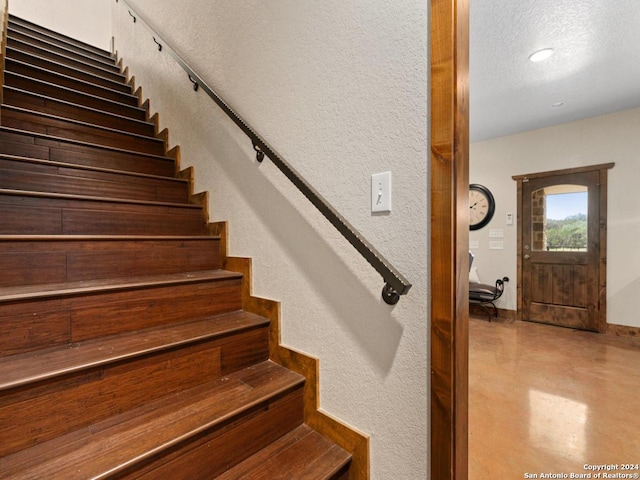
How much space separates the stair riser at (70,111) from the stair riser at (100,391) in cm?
212

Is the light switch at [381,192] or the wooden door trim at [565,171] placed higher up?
the wooden door trim at [565,171]

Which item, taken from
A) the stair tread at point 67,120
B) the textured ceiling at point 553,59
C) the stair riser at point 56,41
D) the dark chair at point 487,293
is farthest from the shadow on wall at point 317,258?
the dark chair at point 487,293

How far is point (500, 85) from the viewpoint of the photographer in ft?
10.0

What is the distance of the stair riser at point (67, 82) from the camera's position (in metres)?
2.35

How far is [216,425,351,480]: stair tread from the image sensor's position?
95 cm

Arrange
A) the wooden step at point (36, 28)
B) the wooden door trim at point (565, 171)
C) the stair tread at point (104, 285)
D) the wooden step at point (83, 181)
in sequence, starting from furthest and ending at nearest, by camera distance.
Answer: the wooden door trim at point (565, 171), the wooden step at point (36, 28), the wooden step at point (83, 181), the stair tread at point (104, 285)

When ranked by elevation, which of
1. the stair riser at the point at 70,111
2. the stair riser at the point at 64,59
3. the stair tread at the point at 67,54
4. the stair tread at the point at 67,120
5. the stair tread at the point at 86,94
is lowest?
the stair tread at the point at 67,120

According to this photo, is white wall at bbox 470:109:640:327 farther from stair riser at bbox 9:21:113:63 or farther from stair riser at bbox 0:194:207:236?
stair riser at bbox 9:21:113:63

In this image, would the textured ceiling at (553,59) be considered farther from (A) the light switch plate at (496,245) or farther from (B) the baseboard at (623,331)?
(B) the baseboard at (623,331)

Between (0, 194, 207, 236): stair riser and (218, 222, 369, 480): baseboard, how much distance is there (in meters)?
0.50

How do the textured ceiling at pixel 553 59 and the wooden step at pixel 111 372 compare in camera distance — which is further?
the textured ceiling at pixel 553 59

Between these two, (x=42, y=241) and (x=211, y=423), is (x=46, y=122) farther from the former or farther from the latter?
(x=211, y=423)

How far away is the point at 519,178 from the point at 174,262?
4.71 m

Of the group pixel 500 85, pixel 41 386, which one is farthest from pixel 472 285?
pixel 41 386
